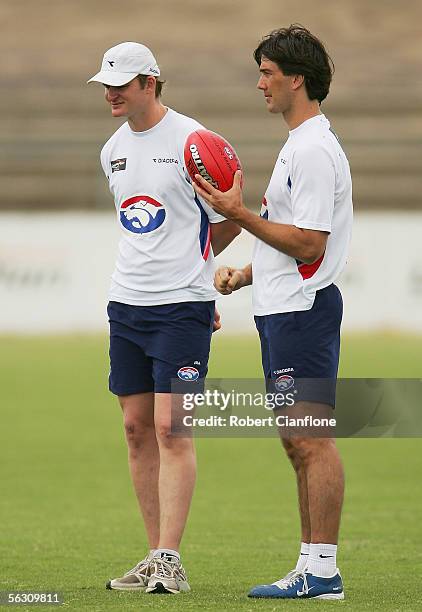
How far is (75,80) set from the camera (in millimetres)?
30188

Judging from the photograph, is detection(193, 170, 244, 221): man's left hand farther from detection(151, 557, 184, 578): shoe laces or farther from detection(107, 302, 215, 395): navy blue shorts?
detection(151, 557, 184, 578): shoe laces

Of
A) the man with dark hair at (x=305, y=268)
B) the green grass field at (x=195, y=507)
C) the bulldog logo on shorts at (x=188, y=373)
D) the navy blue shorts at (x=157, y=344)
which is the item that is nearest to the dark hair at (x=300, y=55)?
the man with dark hair at (x=305, y=268)

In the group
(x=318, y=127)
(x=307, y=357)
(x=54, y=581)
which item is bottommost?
(x=54, y=581)

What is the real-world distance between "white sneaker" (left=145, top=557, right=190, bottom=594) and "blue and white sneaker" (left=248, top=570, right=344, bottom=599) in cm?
34

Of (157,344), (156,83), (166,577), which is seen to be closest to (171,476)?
(166,577)

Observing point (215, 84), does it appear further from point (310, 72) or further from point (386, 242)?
point (310, 72)

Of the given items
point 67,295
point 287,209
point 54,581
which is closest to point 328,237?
point 287,209

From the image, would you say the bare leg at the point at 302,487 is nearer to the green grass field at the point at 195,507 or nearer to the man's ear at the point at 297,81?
the green grass field at the point at 195,507

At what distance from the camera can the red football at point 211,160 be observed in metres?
5.24

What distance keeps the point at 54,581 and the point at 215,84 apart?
79.9ft

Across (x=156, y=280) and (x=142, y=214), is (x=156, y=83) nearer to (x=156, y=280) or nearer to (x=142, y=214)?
(x=142, y=214)

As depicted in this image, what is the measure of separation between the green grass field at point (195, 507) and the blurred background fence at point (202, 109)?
226cm

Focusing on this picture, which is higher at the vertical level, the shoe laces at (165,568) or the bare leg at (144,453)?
the bare leg at (144,453)

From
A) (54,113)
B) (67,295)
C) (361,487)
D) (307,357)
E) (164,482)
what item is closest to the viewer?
(307,357)
